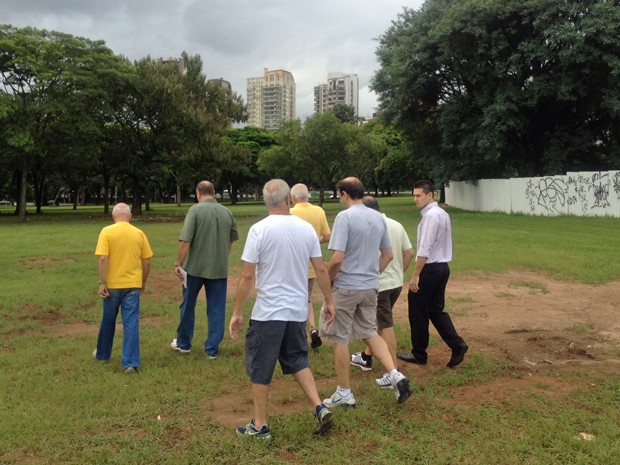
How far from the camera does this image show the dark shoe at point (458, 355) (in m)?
5.29

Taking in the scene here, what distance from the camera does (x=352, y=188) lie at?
453 cm

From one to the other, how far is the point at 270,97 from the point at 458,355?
439ft

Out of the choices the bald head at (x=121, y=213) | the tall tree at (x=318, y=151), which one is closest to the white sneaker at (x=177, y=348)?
the bald head at (x=121, y=213)

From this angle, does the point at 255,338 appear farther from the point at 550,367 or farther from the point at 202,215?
the point at 550,367

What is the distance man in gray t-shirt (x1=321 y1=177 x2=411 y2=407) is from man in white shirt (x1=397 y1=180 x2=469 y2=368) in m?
0.76

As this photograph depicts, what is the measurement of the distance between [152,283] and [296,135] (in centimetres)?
3252

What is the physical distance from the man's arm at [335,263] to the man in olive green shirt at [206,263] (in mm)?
1896

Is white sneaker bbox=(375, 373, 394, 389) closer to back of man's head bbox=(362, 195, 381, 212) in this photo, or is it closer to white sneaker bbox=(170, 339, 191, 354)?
back of man's head bbox=(362, 195, 381, 212)

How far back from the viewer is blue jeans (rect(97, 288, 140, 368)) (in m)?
5.32

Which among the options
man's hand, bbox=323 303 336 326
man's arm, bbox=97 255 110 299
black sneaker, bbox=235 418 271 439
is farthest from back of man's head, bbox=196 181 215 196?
black sneaker, bbox=235 418 271 439

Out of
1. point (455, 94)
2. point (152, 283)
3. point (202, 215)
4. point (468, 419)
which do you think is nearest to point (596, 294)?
point (468, 419)

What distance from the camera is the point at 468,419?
4.07 meters

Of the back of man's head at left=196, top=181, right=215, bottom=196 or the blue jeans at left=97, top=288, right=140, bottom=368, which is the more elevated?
the back of man's head at left=196, top=181, right=215, bottom=196

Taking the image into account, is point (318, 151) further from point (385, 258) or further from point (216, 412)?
point (216, 412)
